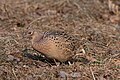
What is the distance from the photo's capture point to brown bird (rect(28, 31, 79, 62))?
237 inches

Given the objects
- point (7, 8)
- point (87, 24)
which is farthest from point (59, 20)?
point (7, 8)

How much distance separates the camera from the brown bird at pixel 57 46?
6.01 metres

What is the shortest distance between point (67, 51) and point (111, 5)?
3.94 m

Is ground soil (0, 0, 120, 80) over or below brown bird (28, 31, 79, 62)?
below

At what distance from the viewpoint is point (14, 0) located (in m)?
9.75

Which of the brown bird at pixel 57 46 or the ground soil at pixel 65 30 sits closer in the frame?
the ground soil at pixel 65 30

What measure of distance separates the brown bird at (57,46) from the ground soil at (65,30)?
0.44 feet

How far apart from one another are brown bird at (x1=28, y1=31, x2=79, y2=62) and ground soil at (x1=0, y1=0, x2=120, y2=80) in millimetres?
135

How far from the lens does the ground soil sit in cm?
584

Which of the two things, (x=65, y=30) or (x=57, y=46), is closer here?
(x=57, y=46)

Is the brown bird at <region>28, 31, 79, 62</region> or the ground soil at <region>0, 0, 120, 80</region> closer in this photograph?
the ground soil at <region>0, 0, 120, 80</region>

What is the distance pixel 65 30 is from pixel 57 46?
2.21 metres

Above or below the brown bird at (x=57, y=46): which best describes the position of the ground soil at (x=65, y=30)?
below

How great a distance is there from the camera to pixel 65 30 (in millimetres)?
8203
